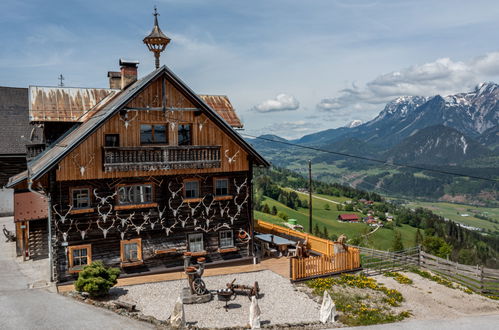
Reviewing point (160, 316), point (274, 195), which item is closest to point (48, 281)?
point (160, 316)

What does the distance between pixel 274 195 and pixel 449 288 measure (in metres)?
122

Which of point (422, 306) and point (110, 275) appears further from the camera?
point (422, 306)

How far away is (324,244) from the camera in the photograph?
Answer: 1147 inches

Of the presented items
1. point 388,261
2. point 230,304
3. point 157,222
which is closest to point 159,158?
point 157,222

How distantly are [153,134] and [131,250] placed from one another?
658 centimetres

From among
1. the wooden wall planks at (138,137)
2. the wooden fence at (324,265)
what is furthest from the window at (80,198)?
the wooden fence at (324,265)

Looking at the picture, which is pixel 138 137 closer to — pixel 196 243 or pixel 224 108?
pixel 196 243

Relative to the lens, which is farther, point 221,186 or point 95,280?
point 221,186

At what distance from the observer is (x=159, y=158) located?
2398 centimetres

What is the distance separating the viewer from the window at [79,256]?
22672 mm

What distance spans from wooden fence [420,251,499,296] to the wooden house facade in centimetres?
1241

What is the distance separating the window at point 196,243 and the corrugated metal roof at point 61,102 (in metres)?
10.4

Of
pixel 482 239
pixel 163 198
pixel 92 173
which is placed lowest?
pixel 482 239

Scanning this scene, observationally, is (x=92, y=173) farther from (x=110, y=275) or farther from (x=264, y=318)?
(x=264, y=318)
